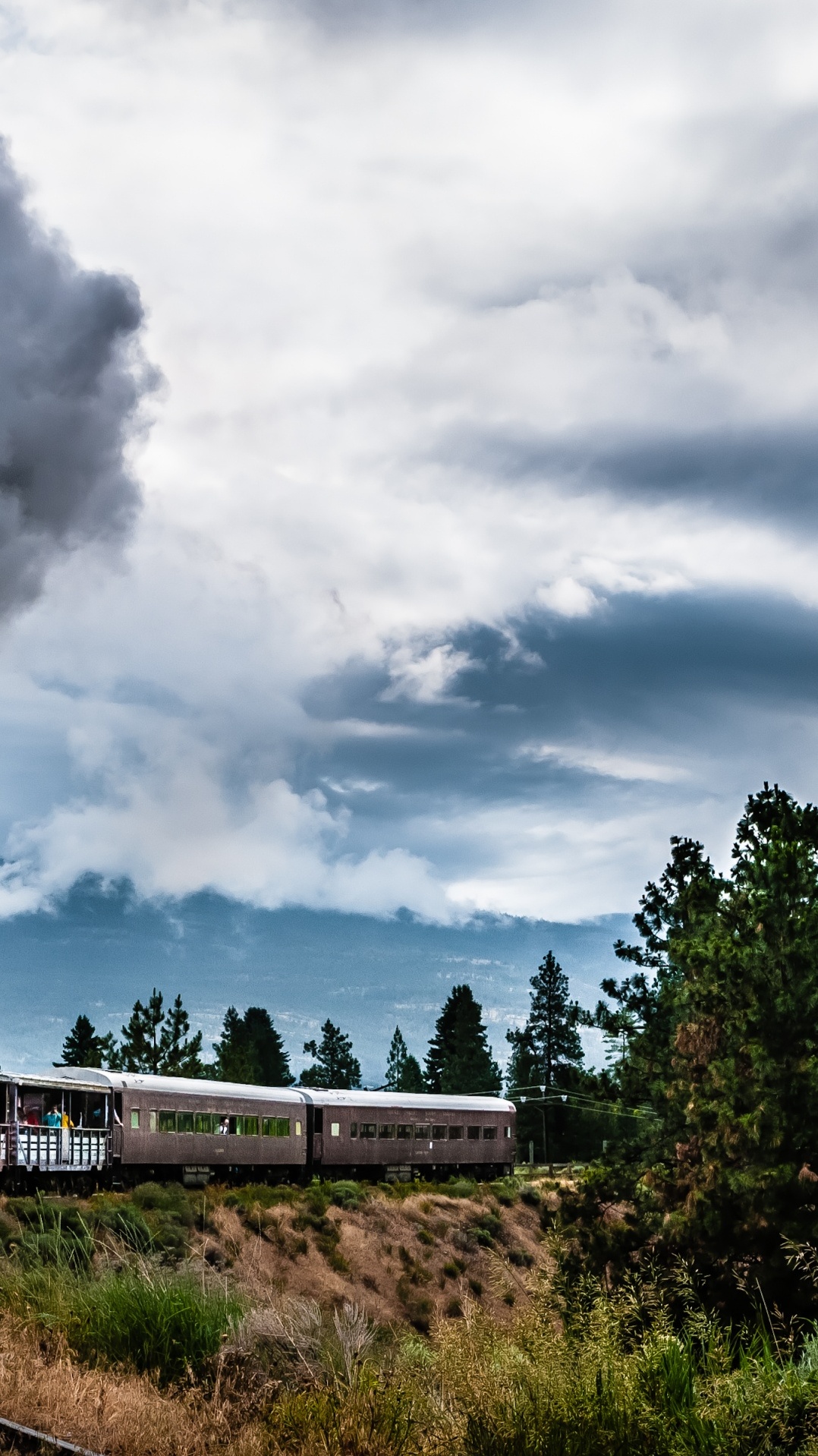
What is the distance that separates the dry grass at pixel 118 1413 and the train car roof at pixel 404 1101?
46263 mm

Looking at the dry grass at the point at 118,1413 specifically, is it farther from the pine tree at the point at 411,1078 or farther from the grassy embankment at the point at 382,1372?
the pine tree at the point at 411,1078

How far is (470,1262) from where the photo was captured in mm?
51750

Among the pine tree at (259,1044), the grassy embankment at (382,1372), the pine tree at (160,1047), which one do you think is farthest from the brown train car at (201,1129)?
the pine tree at (259,1044)

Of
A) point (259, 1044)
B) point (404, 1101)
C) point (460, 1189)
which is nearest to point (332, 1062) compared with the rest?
point (259, 1044)

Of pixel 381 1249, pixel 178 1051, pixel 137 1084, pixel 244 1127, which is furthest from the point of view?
pixel 178 1051

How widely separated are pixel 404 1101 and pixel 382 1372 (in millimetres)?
51666

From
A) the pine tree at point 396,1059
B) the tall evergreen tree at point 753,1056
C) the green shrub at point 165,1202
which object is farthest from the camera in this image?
the pine tree at point 396,1059

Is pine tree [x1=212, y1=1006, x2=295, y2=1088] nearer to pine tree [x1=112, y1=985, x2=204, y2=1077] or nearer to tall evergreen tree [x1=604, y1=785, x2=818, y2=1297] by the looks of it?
pine tree [x1=112, y1=985, x2=204, y2=1077]

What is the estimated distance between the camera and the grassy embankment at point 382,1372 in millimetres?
7641

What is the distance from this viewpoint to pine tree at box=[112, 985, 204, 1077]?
8106cm

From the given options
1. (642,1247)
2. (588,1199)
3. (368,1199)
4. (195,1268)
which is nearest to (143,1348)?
(195,1268)

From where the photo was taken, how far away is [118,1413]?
9.16m

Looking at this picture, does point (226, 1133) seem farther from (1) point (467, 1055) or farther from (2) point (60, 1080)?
(1) point (467, 1055)

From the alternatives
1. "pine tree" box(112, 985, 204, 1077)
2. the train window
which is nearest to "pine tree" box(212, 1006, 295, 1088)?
"pine tree" box(112, 985, 204, 1077)
